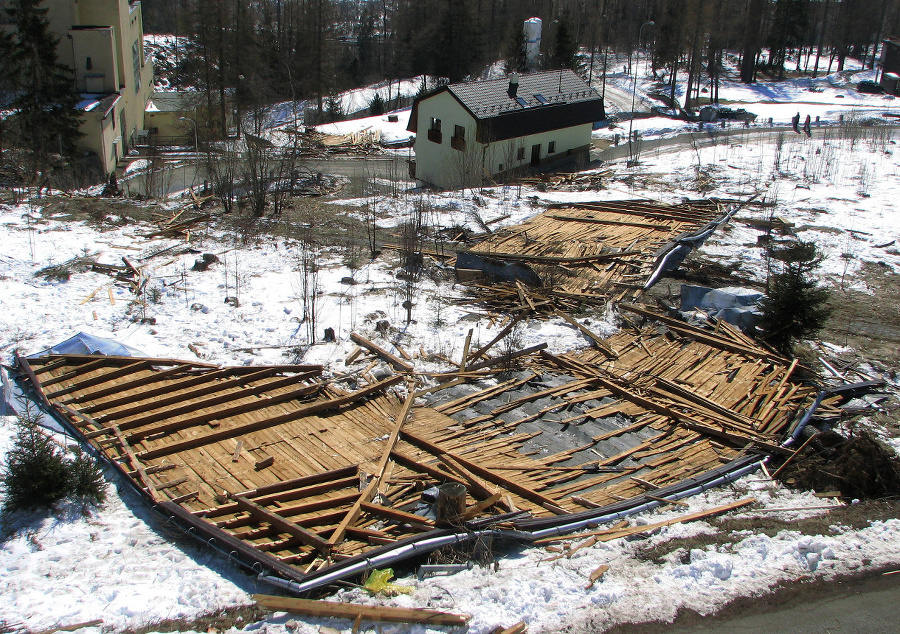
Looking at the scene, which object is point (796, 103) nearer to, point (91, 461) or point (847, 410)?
point (847, 410)

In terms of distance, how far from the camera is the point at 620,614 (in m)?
6.01

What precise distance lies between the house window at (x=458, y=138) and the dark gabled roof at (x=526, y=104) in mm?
929

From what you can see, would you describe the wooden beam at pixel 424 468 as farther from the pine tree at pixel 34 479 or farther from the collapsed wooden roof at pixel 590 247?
the collapsed wooden roof at pixel 590 247

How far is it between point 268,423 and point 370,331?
3.53m

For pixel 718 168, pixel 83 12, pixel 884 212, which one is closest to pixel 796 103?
pixel 718 168

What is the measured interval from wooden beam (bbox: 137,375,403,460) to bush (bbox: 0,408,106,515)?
2.56ft

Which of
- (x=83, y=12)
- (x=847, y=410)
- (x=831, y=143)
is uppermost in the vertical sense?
(x=83, y=12)

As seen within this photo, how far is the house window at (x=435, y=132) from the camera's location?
102 feet

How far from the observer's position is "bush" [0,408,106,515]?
734cm

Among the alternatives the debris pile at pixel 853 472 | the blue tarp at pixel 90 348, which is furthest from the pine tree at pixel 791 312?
the blue tarp at pixel 90 348

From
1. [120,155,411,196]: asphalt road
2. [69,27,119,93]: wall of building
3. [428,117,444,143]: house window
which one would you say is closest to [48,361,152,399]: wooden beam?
[120,155,411,196]: asphalt road

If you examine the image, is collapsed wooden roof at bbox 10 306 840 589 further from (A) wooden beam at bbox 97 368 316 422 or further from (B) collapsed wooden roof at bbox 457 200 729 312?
(B) collapsed wooden roof at bbox 457 200 729 312

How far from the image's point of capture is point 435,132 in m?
31.2

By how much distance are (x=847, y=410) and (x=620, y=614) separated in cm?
665
